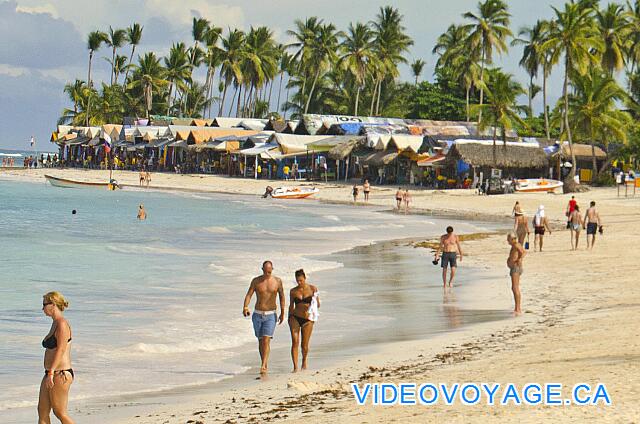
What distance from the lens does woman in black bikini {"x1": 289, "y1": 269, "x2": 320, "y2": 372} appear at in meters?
11.2

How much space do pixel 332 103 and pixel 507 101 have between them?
38.1 m

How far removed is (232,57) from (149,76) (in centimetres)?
801

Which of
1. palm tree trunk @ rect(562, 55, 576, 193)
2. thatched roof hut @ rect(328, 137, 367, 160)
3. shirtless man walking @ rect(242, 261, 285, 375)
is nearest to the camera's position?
shirtless man walking @ rect(242, 261, 285, 375)

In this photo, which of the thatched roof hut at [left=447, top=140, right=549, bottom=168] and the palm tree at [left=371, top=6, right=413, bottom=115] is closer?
the thatched roof hut at [left=447, top=140, right=549, bottom=168]

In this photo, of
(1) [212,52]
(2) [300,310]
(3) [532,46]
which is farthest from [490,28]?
(2) [300,310]

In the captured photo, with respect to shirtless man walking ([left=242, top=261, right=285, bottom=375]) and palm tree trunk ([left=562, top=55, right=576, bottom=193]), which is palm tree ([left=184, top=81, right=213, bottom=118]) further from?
shirtless man walking ([left=242, top=261, right=285, bottom=375])

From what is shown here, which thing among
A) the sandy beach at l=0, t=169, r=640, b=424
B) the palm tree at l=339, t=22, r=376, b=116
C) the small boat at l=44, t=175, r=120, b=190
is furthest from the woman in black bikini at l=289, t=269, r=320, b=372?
the palm tree at l=339, t=22, r=376, b=116

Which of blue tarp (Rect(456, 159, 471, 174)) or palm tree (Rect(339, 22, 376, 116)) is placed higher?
palm tree (Rect(339, 22, 376, 116))

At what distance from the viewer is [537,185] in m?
51.1

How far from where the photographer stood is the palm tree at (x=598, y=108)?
5244cm

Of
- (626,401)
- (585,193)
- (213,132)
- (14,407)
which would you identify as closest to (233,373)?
(14,407)

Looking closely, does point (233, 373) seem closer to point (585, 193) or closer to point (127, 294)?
point (127, 294)

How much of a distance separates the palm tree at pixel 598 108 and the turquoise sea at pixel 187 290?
676 inches

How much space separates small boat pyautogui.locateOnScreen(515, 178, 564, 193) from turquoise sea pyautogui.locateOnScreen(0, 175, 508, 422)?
39.6 feet
